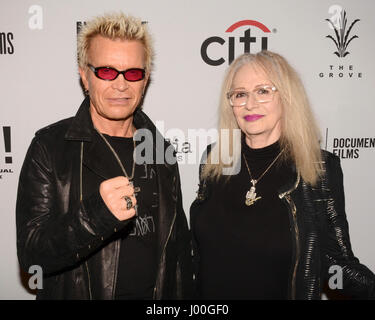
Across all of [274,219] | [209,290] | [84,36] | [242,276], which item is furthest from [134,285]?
[84,36]

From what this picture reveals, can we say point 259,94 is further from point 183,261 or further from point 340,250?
point 183,261

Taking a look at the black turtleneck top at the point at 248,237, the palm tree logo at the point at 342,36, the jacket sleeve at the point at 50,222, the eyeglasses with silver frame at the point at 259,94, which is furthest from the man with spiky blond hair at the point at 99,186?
the palm tree logo at the point at 342,36

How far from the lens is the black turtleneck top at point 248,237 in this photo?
1723mm

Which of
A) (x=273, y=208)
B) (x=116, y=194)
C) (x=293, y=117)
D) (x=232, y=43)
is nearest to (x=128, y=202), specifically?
(x=116, y=194)

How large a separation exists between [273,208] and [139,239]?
28.8 inches

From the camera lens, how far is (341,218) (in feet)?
5.84

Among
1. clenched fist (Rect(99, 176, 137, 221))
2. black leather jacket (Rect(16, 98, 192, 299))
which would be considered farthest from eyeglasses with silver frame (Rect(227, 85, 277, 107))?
clenched fist (Rect(99, 176, 137, 221))

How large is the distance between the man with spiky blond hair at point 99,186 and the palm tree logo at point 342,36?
1585 mm

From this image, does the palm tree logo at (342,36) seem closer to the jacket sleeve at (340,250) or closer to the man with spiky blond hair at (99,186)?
the jacket sleeve at (340,250)

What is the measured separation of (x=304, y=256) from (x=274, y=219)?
24 centimetres

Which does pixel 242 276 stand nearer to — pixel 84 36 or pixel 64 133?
pixel 64 133

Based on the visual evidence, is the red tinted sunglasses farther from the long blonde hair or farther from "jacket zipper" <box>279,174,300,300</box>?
"jacket zipper" <box>279,174,300,300</box>

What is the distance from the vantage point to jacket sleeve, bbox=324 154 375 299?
5.56 feet

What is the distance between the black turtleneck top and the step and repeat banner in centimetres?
82
